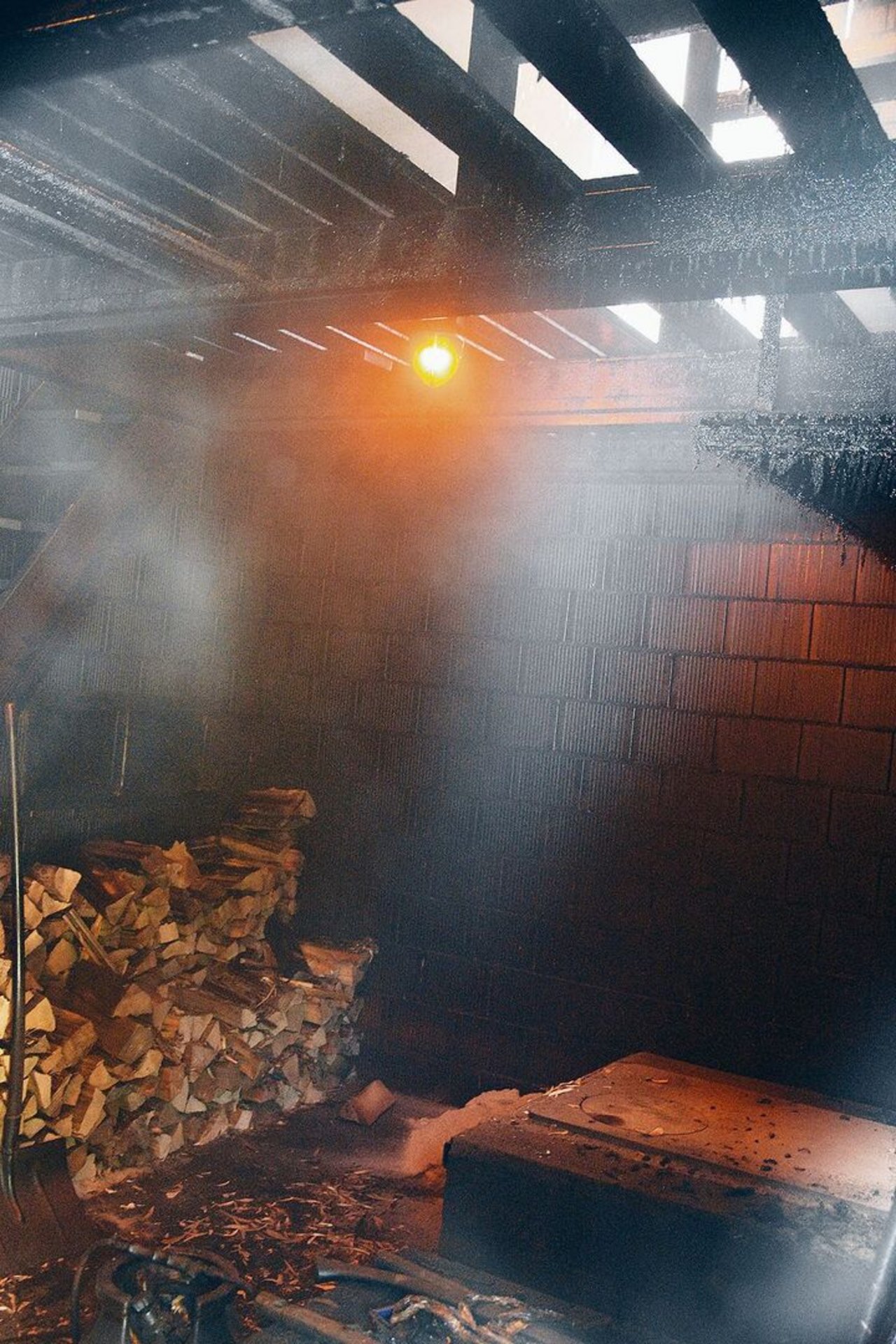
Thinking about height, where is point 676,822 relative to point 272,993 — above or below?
above

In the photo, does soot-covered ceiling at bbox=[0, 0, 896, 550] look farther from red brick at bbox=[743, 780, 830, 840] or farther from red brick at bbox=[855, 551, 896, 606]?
red brick at bbox=[743, 780, 830, 840]

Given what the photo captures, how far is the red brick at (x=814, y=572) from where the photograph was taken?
5965mm

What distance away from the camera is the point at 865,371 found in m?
4.28

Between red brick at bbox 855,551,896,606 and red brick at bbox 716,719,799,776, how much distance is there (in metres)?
0.85

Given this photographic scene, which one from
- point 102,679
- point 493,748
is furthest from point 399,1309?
point 102,679

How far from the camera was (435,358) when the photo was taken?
562 centimetres

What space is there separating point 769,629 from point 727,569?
448mm

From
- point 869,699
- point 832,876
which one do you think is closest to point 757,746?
point 869,699

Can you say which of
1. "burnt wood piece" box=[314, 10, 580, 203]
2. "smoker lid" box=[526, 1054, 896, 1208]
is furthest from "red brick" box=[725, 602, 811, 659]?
"burnt wood piece" box=[314, 10, 580, 203]

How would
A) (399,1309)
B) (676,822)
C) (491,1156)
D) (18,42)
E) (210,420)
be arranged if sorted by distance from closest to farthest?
(18,42)
(399,1309)
(491,1156)
(676,822)
(210,420)

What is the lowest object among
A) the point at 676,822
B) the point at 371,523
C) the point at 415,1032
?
the point at 415,1032

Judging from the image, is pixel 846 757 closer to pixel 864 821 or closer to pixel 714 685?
pixel 864 821

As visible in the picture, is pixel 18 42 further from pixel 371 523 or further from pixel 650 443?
pixel 371 523

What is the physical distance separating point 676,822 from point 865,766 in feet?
3.79
